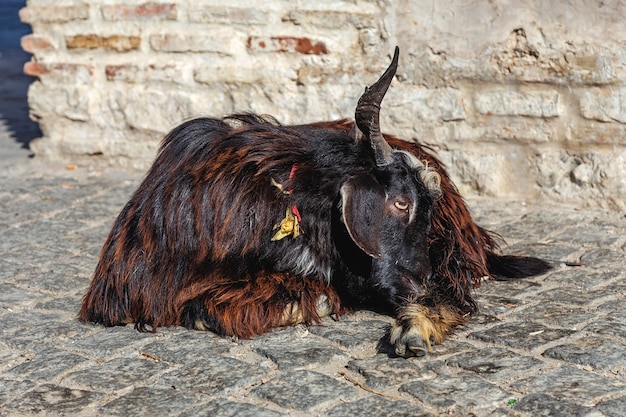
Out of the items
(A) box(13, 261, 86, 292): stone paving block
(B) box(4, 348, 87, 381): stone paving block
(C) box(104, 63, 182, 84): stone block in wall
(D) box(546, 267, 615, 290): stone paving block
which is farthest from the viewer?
(C) box(104, 63, 182, 84): stone block in wall

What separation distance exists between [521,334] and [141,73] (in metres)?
A: 4.39

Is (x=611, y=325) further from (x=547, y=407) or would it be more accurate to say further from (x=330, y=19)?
(x=330, y=19)

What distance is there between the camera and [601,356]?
385cm

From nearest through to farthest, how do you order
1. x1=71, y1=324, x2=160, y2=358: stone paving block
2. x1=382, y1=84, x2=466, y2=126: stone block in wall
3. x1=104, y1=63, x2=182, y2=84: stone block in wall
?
x1=71, y1=324, x2=160, y2=358: stone paving block → x1=382, y1=84, x2=466, y2=126: stone block in wall → x1=104, y1=63, x2=182, y2=84: stone block in wall

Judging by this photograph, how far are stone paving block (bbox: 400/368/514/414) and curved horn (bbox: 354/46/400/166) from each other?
3.43ft

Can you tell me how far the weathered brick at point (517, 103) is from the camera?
6.25 m

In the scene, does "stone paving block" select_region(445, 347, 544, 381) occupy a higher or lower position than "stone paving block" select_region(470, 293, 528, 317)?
lower

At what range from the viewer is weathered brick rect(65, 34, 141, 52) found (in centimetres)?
747

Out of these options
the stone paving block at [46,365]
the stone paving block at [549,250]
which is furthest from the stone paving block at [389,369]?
the stone paving block at [549,250]

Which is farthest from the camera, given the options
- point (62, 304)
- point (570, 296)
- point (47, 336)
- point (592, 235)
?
point (592, 235)

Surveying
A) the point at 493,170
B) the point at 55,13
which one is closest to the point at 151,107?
the point at 55,13

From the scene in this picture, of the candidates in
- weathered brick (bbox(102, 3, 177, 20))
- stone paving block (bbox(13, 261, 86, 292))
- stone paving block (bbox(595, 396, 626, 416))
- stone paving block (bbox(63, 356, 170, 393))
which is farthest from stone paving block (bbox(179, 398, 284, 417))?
weathered brick (bbox(102, 3, 177, 20))

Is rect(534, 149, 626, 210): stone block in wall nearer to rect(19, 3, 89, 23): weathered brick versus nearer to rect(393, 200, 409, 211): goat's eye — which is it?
rect(393, 200, 409, 211): goat's eye

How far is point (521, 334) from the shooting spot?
13.6ft
